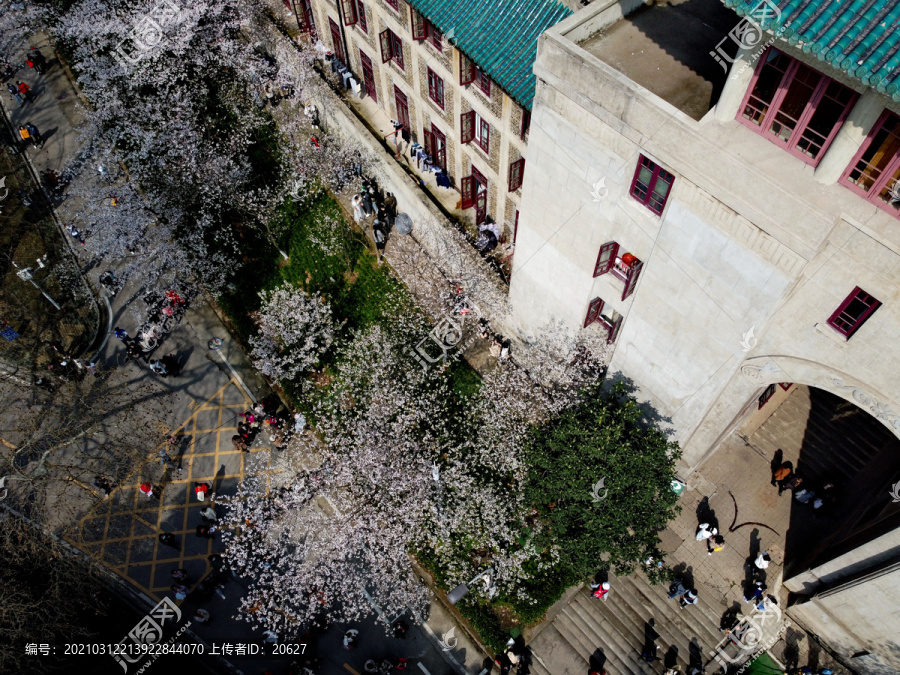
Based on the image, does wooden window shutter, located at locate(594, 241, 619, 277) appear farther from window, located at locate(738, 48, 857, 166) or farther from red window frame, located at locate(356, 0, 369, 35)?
red window frame, located at locate(356, 0, 369, 35)

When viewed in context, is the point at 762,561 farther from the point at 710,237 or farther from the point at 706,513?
the point at 710,237

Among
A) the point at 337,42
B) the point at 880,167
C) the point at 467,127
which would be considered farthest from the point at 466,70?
the point at 880,167

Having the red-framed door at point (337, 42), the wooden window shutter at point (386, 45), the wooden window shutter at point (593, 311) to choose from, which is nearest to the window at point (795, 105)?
the wooden window shutter at point (593, 311)

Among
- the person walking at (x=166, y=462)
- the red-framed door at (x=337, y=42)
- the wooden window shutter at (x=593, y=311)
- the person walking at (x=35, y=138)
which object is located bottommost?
the wooden window shutter at (x=593, y=311)

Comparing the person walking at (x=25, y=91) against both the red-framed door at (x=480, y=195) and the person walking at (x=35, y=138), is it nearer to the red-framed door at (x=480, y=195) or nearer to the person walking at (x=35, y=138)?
the person walking at (x=35, y=138)

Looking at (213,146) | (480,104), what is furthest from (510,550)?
(213,146)

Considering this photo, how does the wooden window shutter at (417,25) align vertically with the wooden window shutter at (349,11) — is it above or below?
below

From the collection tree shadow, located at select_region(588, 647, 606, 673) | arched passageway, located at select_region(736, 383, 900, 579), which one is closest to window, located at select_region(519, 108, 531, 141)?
arched passageway, located at select_region(736, 383, 900, 579)
